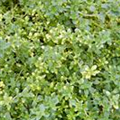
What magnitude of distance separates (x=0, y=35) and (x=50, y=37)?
0.25 metres

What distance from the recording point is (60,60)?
1.57 metres

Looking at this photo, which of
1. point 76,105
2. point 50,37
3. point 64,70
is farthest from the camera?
point 50,37

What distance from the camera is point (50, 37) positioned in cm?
169

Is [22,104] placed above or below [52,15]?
below

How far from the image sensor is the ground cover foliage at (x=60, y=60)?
1493 millimetres

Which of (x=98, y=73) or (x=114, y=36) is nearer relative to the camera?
(x=98, y=73)

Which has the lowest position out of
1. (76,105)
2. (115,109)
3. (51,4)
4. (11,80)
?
(115,109)

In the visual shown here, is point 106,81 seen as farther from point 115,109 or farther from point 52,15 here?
point 52,15

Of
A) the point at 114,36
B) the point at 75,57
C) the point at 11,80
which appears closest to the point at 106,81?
the point at 75,57

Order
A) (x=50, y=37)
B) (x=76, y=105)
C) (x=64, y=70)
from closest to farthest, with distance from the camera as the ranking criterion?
(x=76, y=105) < (x=64, y=70) < (x=50, y=37)

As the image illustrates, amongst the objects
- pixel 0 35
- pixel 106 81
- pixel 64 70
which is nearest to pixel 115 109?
pixel 106 81

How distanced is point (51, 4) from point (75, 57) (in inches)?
12.7

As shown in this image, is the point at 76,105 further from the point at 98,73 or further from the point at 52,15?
the point at 52,15

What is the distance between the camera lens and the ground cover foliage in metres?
1.49
